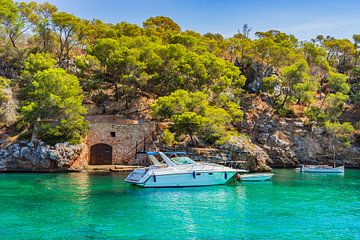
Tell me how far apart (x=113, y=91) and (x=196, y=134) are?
766 inches

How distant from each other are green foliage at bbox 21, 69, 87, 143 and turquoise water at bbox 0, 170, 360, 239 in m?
8.79

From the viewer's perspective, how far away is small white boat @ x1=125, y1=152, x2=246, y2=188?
34625mm

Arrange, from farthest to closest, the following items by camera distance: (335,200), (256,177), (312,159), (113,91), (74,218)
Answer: (113,91), (312,159), (256,177), (335,200), (74,218)

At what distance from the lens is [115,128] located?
49.7m

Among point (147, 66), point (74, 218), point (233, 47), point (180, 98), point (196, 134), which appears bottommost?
point (74, 218)

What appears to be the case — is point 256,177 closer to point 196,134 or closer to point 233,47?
point 196,134

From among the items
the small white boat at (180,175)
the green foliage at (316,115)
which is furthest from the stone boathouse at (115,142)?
the green foliage at (316,115)

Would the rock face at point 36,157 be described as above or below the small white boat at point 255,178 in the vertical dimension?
above

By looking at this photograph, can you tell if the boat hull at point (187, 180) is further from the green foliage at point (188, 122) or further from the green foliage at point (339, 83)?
the green foliage at point (339, 83)

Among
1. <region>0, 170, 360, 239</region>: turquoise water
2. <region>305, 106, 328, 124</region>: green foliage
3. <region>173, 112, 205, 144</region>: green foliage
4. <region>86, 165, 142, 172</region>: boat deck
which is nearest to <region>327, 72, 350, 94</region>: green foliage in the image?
<region>305, 106, 328, 124</region>: green foliage

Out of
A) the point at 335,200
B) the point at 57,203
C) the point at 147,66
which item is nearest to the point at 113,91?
the point at 147,66

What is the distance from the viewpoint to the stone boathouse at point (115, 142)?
162 feet

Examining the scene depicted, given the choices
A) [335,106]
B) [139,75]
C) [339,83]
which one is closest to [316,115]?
[335,106]

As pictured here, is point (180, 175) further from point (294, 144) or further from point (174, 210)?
point (294, 144)
